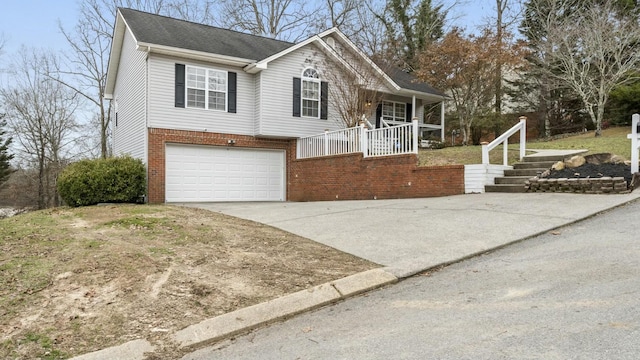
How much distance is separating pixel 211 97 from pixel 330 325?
12.6 metres

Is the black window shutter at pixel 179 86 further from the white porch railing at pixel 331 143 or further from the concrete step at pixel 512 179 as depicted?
the concrete step at pixel 512 179

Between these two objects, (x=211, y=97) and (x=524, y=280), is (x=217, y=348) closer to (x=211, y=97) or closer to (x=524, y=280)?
(x=524, y=280)

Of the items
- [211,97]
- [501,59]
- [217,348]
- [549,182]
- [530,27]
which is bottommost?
[217,348]

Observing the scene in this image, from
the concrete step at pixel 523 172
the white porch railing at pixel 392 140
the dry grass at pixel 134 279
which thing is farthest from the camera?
the white porch railing at pixel 392 140

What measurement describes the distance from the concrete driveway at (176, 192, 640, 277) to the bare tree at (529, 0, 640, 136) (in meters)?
12.7

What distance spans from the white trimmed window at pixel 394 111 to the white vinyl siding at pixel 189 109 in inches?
284

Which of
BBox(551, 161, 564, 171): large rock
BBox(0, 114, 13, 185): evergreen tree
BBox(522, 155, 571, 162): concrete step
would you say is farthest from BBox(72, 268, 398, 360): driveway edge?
BBox(0, 114, 13, 185): evergreen tree

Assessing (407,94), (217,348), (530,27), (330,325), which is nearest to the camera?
(217,348)

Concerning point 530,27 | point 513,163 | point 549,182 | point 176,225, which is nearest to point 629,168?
point 549,182

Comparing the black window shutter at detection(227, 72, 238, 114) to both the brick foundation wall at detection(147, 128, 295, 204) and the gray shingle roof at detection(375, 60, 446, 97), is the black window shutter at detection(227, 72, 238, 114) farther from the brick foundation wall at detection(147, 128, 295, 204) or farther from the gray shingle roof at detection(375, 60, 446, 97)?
the gray shingle roof at detection(375, 60, 446, 97)

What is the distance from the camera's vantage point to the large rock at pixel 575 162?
1009 cm

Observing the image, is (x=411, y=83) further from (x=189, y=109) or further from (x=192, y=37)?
(x=189, y=109)

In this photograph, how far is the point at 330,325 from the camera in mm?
3617

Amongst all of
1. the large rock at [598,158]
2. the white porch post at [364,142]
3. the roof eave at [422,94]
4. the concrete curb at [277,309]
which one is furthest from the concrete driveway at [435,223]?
the roof eave at [422,94]
